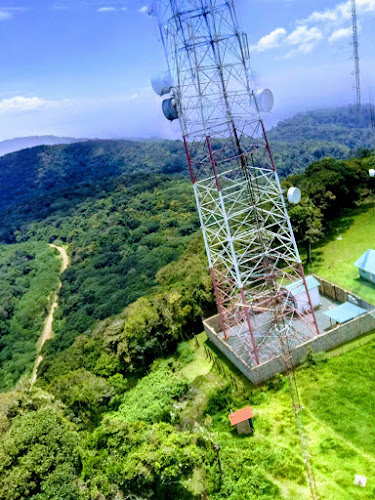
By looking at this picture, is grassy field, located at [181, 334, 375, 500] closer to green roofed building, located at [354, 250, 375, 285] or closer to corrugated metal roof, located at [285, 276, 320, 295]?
corrugated metal roof, located at [285, 276, 320, 295]

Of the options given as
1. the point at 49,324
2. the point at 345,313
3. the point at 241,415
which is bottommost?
the point at 49,324

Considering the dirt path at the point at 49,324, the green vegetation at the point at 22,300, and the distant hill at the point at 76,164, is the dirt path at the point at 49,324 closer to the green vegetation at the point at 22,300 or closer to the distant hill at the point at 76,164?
the green vegetation at the point at 22,300

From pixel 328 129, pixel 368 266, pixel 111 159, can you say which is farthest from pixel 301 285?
pixel 328 129

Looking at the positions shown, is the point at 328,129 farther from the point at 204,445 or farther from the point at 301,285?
the point at 204,445

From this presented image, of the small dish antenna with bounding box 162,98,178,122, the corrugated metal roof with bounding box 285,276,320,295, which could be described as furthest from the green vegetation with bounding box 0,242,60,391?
the small dish antenna with bounding box 162,98,178,122

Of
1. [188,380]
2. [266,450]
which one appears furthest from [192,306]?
[266,450]
